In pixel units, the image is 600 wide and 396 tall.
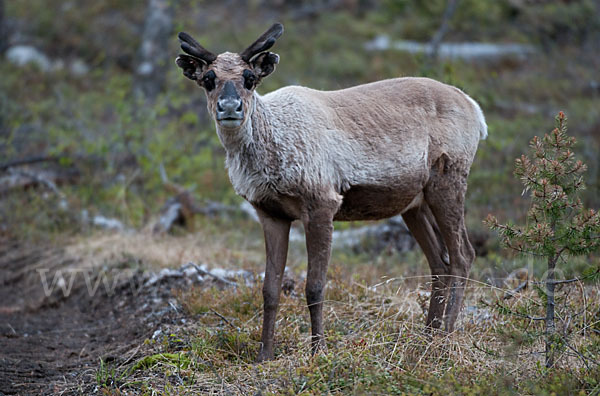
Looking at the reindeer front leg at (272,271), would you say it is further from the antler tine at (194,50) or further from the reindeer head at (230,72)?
the antler tine at (194,50)

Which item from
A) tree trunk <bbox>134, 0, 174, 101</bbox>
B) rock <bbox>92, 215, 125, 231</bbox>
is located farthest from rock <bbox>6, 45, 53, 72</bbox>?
rock <bbox>92, 215, 125, 231</bbox>

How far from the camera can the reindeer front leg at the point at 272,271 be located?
550 centimetres

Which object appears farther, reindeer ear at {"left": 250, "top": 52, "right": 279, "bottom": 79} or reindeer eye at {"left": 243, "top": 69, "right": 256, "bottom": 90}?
reindeer ear at {"left": 250, "top": 52, "right": 279, "bottom": 79}

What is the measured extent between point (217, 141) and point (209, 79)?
17.6 feet

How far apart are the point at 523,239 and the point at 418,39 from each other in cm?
1436

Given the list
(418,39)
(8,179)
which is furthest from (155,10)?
(418,39)

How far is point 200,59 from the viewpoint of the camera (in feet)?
17.6

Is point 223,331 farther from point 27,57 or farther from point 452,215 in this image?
point 27,57

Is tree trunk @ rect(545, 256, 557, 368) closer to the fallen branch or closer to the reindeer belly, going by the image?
the reindeer belly

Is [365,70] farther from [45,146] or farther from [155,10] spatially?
[45,146]

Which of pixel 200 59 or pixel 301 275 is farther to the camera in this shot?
pixel 301 275

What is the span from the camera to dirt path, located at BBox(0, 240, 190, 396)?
568 cm

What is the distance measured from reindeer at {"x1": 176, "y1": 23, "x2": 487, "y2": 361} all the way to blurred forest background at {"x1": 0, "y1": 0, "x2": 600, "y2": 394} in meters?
0.54

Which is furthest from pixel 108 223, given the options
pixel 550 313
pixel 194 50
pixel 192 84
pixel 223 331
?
pixel 192 84
